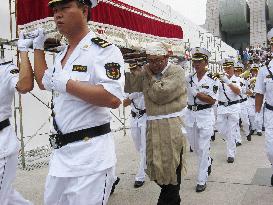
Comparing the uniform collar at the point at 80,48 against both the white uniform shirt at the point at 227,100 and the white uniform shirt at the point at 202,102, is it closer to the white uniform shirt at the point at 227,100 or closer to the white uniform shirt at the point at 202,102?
the white uniform shirt at the point at 202,102

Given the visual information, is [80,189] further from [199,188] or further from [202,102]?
[202,102]

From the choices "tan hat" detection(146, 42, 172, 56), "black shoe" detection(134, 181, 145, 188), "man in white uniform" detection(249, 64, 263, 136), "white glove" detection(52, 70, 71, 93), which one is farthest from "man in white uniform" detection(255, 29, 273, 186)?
"man in white uniform" detection(249, 64, 263, 136)

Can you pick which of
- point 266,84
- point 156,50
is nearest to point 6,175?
point 156,50

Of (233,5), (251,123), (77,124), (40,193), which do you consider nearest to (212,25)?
(233,5)

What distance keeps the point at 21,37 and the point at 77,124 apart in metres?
0.84

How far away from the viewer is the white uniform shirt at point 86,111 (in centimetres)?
220

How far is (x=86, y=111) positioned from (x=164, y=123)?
6.49ft

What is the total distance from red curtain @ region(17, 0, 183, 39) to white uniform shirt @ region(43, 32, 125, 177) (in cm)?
257

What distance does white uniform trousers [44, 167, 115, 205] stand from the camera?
2.18 m

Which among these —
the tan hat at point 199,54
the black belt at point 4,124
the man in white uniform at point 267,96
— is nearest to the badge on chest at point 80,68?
the black belt at point 4,124

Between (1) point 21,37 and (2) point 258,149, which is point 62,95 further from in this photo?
(2) point 258,149

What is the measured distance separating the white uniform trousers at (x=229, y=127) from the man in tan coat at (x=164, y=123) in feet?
11.0

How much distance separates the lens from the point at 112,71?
2.21 meters

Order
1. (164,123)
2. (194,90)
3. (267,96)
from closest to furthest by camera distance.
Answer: (164,123)
(267,96)
(194,90)
